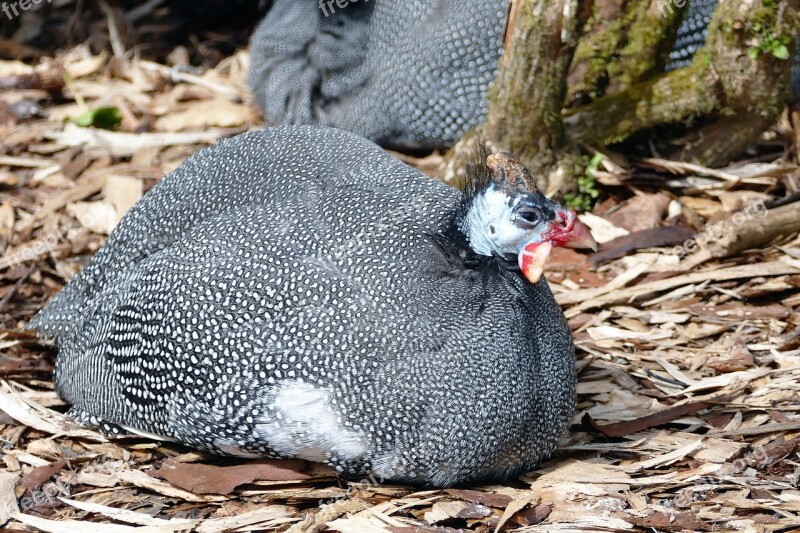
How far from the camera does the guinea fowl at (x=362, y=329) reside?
3246 mm

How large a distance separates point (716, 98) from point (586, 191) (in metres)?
0.74

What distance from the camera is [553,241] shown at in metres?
3.23

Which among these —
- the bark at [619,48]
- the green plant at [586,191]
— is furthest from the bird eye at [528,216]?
the bark at [619,48]

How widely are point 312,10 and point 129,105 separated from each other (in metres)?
1.29

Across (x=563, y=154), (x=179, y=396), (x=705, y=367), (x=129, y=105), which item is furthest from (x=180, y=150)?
(x=705, y=367)

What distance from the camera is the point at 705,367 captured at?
407cm

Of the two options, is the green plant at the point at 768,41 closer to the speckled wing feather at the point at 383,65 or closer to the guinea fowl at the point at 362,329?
the speckled wing feather at the point at 383,65

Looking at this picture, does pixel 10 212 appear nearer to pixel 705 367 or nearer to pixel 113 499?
pixel 113 499

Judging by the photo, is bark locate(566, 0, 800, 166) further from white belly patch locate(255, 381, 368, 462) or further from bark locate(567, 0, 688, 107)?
white belly patch locate(255, 381, 368, 462)

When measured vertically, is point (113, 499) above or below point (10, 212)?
below

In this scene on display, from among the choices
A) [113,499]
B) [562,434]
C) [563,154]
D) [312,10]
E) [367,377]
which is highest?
[312,10]

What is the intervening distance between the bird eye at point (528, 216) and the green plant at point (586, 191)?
1.85 m

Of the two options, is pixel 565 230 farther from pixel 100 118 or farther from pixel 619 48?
pixel 100 118

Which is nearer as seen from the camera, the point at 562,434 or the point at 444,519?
the point at 444,519
